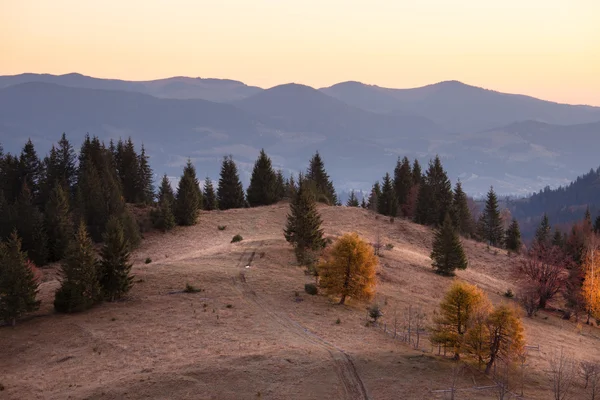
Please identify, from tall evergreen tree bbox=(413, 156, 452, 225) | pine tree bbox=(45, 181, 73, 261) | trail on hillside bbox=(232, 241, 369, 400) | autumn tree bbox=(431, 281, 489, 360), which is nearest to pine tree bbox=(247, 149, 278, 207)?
tall evergreen tree bbox=(413, 156, 452, 225)

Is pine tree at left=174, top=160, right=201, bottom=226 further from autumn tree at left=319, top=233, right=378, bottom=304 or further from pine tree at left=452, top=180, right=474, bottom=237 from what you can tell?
pine tree at left=452, top=180, right=474, bottom=237

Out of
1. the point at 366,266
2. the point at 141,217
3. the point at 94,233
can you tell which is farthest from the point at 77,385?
the point at 141,217

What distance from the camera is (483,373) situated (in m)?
36.0

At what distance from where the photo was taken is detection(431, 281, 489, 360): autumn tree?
38000 mm

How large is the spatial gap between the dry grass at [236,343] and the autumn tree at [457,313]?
188cm

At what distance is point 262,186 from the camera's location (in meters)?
116

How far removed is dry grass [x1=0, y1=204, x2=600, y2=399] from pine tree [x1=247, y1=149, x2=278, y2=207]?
46.0 meters

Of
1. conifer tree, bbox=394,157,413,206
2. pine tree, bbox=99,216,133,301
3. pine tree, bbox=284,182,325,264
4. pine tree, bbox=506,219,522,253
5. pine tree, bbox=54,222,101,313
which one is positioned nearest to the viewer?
pine tree, bbox=54,222,101,313

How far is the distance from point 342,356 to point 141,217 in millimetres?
63878

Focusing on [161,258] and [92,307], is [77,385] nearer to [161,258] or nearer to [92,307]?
[92,307]

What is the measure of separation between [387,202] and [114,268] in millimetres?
80990

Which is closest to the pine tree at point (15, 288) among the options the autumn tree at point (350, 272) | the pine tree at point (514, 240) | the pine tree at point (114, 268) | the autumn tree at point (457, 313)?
the pine tree at point (114, 268)

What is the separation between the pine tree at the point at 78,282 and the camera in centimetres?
4675

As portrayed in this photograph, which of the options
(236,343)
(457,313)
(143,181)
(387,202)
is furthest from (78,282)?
(387,202)
